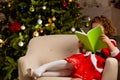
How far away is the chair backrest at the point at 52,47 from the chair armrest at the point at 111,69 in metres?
0.54

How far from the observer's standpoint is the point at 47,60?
7.86 feet

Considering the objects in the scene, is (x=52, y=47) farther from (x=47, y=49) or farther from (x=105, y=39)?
(x=105, y=39)

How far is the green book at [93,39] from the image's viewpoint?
80.7 inches

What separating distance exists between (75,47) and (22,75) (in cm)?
56

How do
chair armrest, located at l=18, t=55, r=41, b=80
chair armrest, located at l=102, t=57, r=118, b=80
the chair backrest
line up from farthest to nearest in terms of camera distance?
the chair backrest < chair armrest, located at l=18, t=55, r=41, b=80 < chair armrest, located at l=102, t=57, r=118, b=80

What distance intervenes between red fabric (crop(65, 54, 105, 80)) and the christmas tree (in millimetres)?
862

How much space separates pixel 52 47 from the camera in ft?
7.97

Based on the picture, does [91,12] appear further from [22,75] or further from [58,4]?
[22,75]

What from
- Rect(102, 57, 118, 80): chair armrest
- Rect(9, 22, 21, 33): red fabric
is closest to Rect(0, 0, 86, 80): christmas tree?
Rect(9, 22, 21, 33): red fabric

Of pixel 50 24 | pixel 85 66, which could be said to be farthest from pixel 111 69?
pixel 50 24

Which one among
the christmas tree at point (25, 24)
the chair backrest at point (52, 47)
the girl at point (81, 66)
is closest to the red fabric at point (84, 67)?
the girl at point (81, 66)

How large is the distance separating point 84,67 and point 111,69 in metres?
0.24

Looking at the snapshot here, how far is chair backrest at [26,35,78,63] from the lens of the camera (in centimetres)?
238

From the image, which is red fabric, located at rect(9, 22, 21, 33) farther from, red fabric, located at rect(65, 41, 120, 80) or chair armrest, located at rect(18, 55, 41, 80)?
red fabric, located at rect(65, 41, 120, 80)
